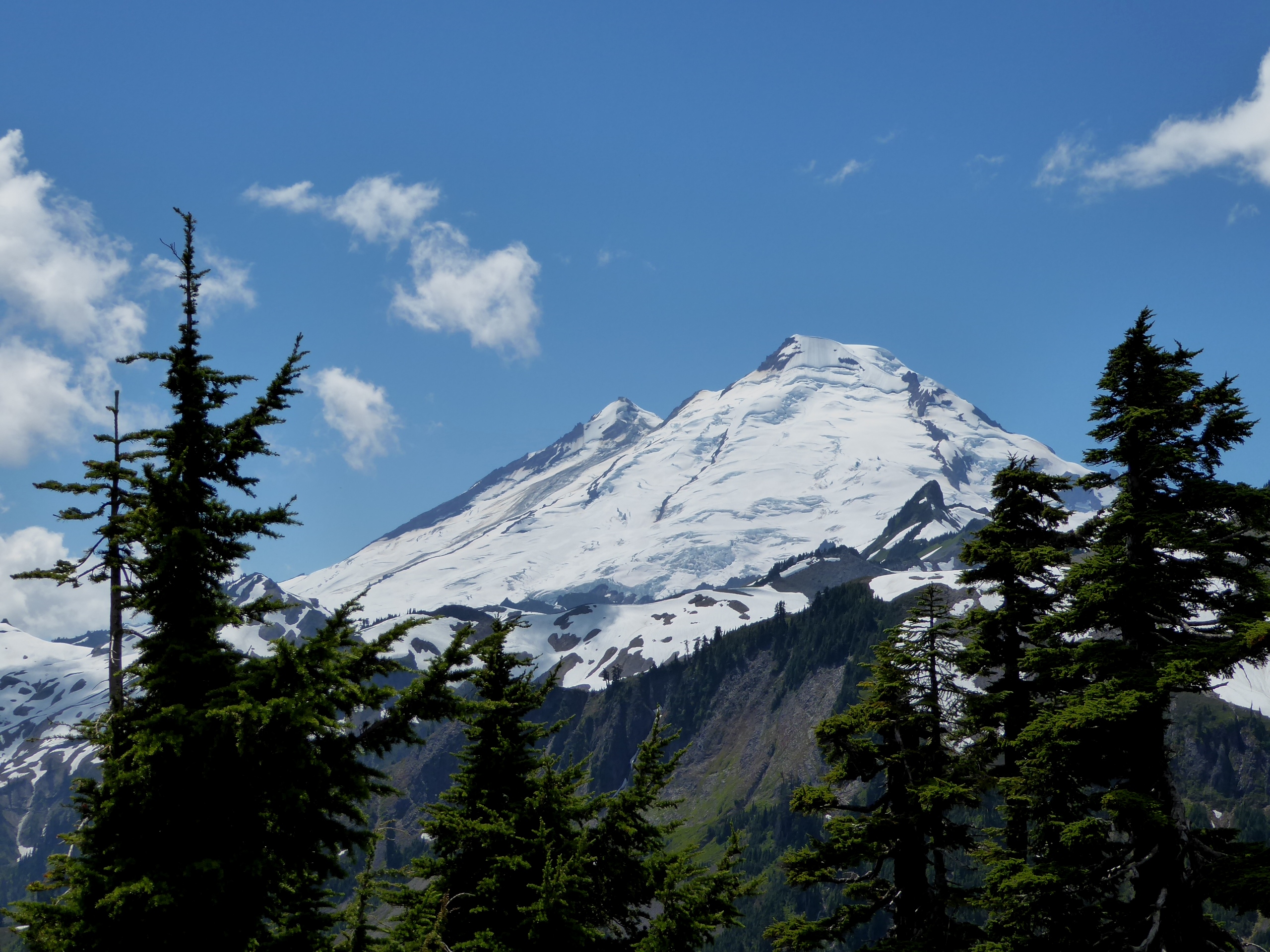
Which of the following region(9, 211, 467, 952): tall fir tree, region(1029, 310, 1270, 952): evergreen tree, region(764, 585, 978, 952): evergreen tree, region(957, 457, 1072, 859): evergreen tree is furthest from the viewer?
region(957, 457, 1072, 859): evergreen tree

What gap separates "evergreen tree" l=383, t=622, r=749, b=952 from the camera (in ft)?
55.8

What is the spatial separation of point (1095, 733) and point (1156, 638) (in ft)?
6.85

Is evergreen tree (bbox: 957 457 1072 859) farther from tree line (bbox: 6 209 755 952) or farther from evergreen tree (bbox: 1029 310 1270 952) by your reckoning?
tree line (bbox: 6 209 755 952)

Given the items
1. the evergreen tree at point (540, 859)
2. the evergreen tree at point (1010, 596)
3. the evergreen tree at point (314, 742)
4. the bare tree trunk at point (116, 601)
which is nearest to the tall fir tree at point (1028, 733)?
the evergreen tree at point (1010, 596)

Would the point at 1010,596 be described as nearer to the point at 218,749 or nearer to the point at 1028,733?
the point at 1028,733

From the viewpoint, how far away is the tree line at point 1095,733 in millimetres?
16938

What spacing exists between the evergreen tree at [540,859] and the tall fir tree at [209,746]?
271cm

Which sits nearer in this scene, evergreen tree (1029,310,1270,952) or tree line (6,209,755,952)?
tree line (6,209,755,952)

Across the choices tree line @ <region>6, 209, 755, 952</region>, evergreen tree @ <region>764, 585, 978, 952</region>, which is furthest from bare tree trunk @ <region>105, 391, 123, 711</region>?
evergreen tree @ <region>764, 585, 978, 952</region>

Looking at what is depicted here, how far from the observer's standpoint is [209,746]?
1265 cm

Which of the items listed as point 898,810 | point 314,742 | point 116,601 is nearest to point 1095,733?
point 898,810

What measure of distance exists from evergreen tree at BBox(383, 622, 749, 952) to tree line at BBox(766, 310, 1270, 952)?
211 inches

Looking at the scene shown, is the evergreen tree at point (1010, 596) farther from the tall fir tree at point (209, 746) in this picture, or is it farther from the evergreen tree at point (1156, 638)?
the tall fir tree at point (209, 746)

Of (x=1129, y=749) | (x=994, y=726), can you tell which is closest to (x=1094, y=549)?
(x=1129, y=749)
